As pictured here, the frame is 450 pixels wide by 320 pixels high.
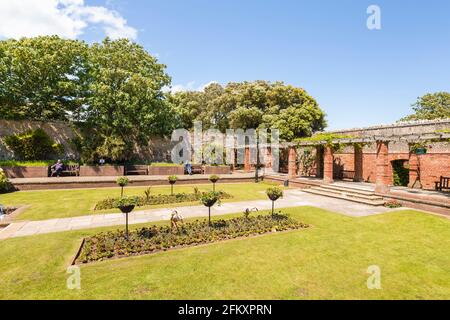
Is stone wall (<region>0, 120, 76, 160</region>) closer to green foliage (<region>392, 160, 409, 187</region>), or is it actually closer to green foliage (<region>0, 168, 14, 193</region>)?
green foliage (<region>0, 168, 14, 193</region>)

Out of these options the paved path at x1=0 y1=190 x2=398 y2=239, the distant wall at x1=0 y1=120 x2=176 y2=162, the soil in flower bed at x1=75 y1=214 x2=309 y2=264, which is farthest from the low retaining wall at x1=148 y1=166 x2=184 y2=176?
the soil in flower bed at x1=75 y1=214 x2=309 y2=264

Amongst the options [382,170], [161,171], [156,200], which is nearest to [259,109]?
[161,171]

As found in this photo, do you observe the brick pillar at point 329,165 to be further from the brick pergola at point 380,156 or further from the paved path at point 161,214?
the paved path at point 161,214

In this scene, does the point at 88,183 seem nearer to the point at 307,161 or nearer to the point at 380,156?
the point at 380,156

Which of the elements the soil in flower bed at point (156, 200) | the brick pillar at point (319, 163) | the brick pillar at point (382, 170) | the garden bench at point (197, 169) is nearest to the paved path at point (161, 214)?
the soil in flower bed at point (156, 200)

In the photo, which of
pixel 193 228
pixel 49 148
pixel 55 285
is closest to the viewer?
pixel 55 285

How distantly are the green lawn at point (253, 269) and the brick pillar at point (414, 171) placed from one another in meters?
10.6

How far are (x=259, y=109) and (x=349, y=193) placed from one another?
22.1 m

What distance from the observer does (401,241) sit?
7.90 metres

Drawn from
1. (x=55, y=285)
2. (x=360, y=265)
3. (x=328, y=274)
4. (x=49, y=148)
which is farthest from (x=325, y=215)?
(x=49, y=148)

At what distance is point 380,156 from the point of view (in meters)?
14.5

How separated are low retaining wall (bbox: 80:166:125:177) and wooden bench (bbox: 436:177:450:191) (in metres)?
23.0
